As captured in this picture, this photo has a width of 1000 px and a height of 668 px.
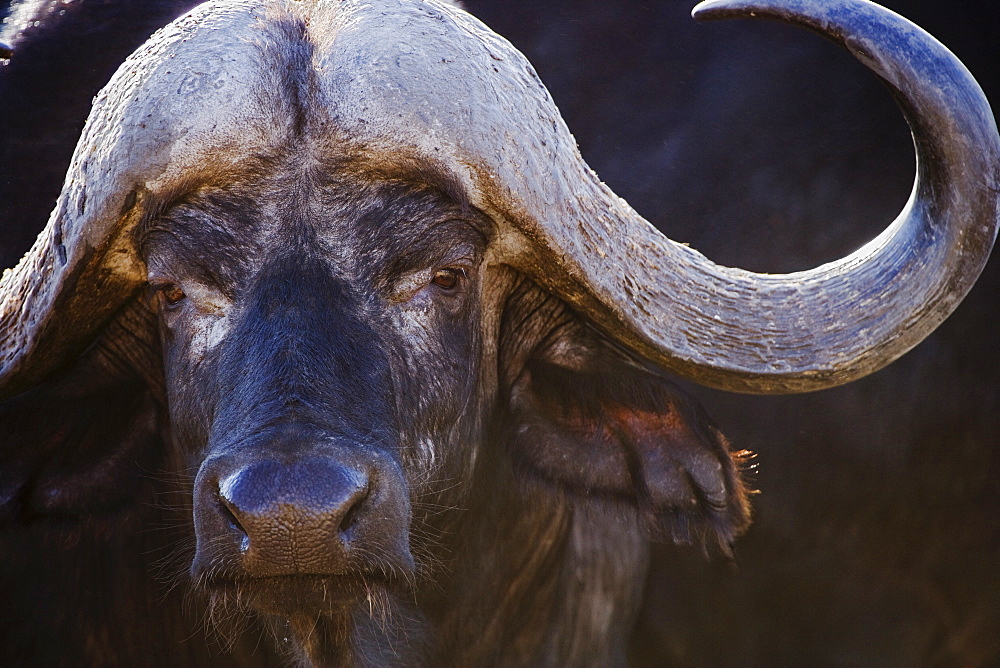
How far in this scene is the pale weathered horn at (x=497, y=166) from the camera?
2.20 meters

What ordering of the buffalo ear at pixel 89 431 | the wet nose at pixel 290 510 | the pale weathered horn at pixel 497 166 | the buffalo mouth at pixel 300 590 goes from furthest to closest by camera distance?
1. the buffalo ear at pixel 89 431
2. the pale weathered horn at pixel 497 166
3. the buffalo mouth at pixel 300 590
4. the wet nose at pixel 290 510

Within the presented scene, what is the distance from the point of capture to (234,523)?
6.61 ft

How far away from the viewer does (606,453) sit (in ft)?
8.65

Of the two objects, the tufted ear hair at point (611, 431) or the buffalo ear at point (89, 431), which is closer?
the tufted ear hair at point (611, 431)

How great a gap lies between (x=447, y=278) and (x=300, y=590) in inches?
30.8

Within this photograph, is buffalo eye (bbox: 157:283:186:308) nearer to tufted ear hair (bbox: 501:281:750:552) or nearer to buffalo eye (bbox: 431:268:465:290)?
buffalo eye (bbox: 431:268:465:290)

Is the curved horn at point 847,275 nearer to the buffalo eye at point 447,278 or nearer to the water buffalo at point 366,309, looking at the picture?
the water buffalo at point 366,309

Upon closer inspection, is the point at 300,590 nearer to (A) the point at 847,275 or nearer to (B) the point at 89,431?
(B) the point at 89,431

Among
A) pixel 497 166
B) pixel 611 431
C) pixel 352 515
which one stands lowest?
pixel 611 431

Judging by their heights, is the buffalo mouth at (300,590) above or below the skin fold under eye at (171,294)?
below

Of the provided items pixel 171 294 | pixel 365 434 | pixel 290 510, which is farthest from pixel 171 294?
pixel 290 510

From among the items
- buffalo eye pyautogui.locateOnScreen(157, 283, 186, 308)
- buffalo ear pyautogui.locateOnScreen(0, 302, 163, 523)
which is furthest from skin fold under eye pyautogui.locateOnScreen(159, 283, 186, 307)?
buffalo ear pyautogui.locateOnScreen(0, 302, 163, 523)

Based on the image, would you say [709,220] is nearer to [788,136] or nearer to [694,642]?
[788,136]

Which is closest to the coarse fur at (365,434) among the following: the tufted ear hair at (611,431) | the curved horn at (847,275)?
the tufted ear hair at (611,431)
